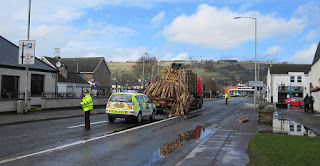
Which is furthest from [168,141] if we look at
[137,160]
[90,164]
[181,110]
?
[181,110]

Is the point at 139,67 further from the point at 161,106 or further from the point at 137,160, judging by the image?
the point at 137,160

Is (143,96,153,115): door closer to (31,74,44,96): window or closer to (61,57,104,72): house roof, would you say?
(31,74,44,96): window

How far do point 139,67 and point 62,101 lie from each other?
41.3 metres

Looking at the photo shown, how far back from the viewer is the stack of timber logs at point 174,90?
2214 cm

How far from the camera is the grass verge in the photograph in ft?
21.7

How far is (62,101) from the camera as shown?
24.4 m

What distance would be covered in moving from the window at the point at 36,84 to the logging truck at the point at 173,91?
403 inches

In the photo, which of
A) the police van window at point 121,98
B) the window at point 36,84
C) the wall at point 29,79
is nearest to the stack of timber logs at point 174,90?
the police van window at point 121,98

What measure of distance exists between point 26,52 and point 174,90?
35.2ft

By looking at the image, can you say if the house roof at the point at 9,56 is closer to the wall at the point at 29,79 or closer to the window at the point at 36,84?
the wall at the point at 29,79

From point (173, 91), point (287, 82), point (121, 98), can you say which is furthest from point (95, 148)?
point (287, 82)

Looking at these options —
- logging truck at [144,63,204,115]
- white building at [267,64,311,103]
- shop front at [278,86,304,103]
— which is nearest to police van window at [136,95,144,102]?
logging truck at [144,63,204,115]

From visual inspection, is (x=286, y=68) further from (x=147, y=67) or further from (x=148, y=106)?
(x=148, y=106)

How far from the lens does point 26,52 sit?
18672 millimetres
